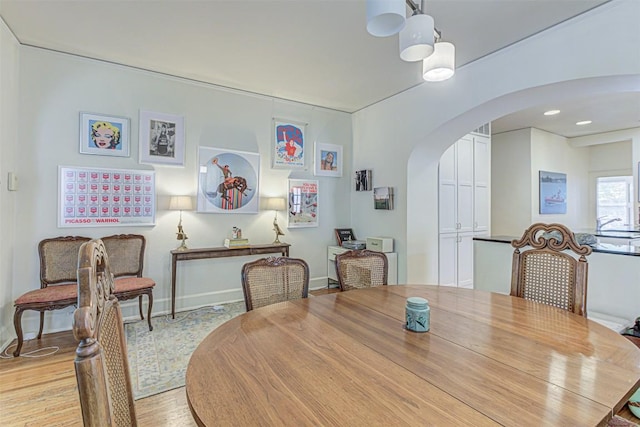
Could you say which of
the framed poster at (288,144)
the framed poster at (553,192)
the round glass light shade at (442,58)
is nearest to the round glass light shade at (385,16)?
the round glass light shade at (442,58)

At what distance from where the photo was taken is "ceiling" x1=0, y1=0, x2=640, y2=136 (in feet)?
7.81

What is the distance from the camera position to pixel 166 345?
278cm

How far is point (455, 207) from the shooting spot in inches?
176

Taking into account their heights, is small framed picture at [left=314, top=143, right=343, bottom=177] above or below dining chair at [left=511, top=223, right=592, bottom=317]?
above

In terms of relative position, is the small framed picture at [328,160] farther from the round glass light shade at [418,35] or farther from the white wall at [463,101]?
the round glass light shade at [418,35]

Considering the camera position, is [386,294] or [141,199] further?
[141,199]

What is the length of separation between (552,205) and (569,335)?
5.83 m

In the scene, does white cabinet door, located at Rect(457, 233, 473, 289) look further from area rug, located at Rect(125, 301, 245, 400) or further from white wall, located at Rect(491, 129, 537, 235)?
area rug, located at Rect(125, 301, 245, 400)

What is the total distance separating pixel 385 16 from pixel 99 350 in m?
1.48

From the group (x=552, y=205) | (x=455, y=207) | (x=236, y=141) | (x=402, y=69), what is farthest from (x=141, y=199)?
(x=552, y=205)

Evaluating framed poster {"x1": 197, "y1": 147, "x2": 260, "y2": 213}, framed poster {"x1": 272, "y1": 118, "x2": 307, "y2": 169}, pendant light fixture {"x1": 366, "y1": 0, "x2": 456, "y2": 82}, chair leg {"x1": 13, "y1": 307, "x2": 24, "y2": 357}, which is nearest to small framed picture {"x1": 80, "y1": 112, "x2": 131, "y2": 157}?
framed poster {"x1": 197, "y1": 147, "x2": 260, "y2": 213}

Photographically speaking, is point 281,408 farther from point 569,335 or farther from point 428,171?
point 428,171

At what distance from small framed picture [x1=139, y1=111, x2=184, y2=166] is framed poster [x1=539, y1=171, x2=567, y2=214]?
608 cm

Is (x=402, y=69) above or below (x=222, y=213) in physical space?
above
